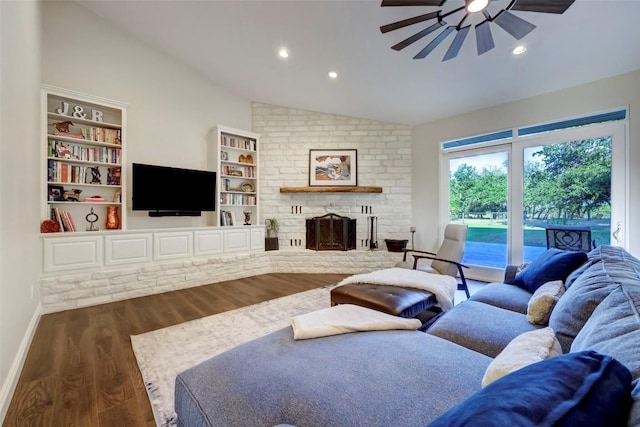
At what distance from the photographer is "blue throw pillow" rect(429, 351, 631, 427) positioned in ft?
1.47

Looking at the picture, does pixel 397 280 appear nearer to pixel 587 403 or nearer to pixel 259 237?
pixel 587 403

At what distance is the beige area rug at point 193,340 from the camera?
1683 millimetres


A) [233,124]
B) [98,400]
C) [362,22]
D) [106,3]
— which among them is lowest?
[98,400]

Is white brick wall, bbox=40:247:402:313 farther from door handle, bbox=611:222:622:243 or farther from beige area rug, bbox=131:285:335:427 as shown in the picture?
door handle, bbox=611:222:622:243

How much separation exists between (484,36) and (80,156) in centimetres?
449

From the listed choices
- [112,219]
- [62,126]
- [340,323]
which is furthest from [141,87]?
[340,323]

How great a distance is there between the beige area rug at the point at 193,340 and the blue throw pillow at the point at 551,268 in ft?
6.52

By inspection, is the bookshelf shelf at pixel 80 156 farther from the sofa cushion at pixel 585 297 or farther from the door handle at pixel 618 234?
the door handle at pixel 618 234

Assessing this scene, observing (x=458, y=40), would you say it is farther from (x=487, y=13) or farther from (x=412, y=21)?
(x=412, y=21)

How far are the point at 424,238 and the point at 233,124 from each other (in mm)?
4028

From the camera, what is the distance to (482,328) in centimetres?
162

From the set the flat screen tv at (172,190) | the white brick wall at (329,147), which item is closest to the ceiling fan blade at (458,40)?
the white brick wall at (329,147)

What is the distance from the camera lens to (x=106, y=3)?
3.30 meters

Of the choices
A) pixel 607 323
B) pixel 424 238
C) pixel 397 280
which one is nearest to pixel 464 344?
pixel 607 323
